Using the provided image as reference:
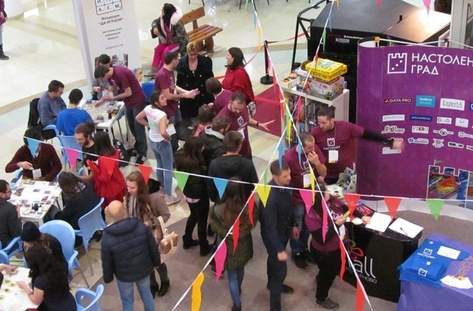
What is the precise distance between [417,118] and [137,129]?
3442 mm

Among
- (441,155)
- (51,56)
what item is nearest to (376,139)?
(441,155)

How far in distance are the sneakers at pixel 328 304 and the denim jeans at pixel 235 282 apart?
0.73 m

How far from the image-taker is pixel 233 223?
5.27 meters

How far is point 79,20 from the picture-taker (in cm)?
891

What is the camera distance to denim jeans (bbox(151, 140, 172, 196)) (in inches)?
283

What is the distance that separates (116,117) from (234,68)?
5.11ft

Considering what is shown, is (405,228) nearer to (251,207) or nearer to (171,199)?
(251,207)

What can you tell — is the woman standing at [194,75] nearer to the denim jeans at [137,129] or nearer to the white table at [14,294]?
the denim jeans at [137,129]

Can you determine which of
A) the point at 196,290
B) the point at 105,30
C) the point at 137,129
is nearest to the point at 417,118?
the point at 196,290

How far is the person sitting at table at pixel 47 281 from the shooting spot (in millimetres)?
4840

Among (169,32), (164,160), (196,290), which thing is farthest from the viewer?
(169,32)

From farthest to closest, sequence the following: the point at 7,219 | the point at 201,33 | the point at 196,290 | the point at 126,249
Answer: the point at 201,33
the point at 7,219
the point at 126,249
the point at 196,290

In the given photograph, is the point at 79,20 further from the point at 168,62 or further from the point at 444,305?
the point at 444,305

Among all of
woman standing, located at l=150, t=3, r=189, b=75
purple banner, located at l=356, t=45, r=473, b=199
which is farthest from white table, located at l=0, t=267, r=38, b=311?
woman standing, located at l=150, t=3, r=189, b=75
